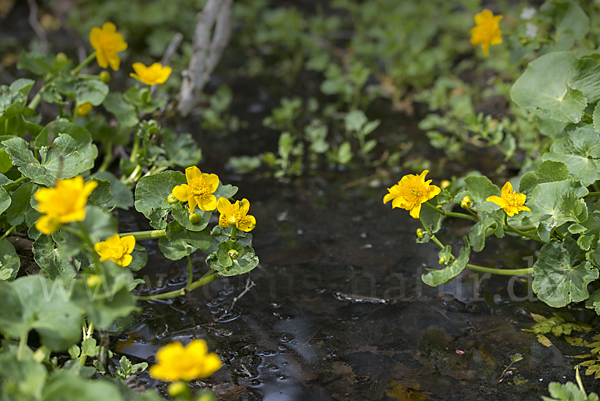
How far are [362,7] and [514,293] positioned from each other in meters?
3.46

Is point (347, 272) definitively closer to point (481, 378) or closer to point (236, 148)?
point (481, 378)

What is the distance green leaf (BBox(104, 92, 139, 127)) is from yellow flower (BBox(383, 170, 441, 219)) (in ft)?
3.92

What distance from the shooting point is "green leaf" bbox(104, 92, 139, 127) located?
2047 millimetres

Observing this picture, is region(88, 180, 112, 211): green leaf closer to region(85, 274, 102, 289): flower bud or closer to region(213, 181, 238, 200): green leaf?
region(213, 181, 238, 200): green leaf

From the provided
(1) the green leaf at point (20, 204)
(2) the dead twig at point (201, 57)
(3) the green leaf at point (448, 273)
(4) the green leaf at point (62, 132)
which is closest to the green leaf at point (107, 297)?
(1) the green leaf at point (20, 204)

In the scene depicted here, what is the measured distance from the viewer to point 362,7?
176 inches

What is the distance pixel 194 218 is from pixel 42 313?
507mm

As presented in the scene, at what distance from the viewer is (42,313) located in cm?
115

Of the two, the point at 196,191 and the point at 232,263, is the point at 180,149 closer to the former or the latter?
the point at 196,191

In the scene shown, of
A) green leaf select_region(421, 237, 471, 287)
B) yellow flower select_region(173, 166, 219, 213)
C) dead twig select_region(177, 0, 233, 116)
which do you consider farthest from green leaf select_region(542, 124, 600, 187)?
dead twig select_region(177, 0, 233, 116)

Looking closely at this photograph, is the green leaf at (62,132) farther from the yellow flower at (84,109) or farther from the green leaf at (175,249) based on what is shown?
the green leaf at (175,249)

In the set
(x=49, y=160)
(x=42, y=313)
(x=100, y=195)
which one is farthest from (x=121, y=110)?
(x=42, y=313)

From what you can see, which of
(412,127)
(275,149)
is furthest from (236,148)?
(412,127)

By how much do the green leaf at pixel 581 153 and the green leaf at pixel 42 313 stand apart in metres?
1.60
